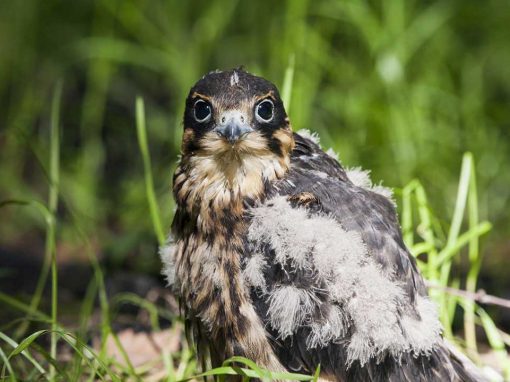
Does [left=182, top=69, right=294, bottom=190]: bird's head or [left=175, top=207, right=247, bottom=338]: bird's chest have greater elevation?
[left=182, top=69, right=294, bottom=190]: bird's head

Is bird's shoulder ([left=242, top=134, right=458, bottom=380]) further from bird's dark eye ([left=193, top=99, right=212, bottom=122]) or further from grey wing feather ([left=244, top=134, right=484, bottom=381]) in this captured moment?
bird's dark eye ([left=193, top=99, right=212, bottom=122])

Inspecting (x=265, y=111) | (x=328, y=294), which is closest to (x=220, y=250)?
(x=328, y=294)

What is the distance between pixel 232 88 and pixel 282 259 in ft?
1.88

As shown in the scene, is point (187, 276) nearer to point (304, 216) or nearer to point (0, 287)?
point (304, 216)

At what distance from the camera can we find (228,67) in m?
6.51

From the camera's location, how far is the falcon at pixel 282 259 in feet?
9.13

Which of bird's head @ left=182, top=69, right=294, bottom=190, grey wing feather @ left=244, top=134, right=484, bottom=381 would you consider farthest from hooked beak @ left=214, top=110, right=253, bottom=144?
grey wing feather @ left=244, top=134, right=484, bottom=381

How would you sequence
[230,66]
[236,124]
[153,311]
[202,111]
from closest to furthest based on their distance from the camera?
[236,124], [202,111], [153,311], [230,66]

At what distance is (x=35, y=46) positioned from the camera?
7.07 meters

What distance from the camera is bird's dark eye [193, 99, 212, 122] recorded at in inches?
116

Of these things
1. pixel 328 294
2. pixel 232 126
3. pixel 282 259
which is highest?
pixel 232 126

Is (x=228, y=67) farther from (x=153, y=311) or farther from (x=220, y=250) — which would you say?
(x=220, y=250)

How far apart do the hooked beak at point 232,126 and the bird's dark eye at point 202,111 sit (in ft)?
0.23

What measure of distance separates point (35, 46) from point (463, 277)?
152 inches
